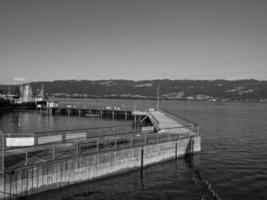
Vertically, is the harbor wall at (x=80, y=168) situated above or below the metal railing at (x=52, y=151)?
below

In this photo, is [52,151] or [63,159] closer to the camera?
[63,159]

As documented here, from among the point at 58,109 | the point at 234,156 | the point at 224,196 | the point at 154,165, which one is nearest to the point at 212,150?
→ the point at 234,156

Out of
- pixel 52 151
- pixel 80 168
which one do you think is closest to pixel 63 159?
pixel 80 168

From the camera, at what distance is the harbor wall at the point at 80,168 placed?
1286 centimetres

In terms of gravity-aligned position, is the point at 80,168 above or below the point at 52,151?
below

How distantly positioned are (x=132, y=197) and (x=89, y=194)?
97.4 inches

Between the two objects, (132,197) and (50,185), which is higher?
(50,185)

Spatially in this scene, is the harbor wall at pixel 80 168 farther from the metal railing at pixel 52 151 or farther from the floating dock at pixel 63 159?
the metal railing at pixel 52 151

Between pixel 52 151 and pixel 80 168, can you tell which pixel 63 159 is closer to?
pixel 80 168

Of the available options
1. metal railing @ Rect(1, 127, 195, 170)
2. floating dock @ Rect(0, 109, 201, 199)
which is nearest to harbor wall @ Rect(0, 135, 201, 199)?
floating dock @ Rect(0, 109, 201, 199)

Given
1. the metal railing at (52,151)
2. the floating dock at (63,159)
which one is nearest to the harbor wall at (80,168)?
the floating dock at (63,159)

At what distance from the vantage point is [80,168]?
15.9 m

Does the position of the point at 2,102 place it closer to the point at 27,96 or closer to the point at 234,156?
the point at 27,96

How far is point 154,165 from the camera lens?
2150 cm
